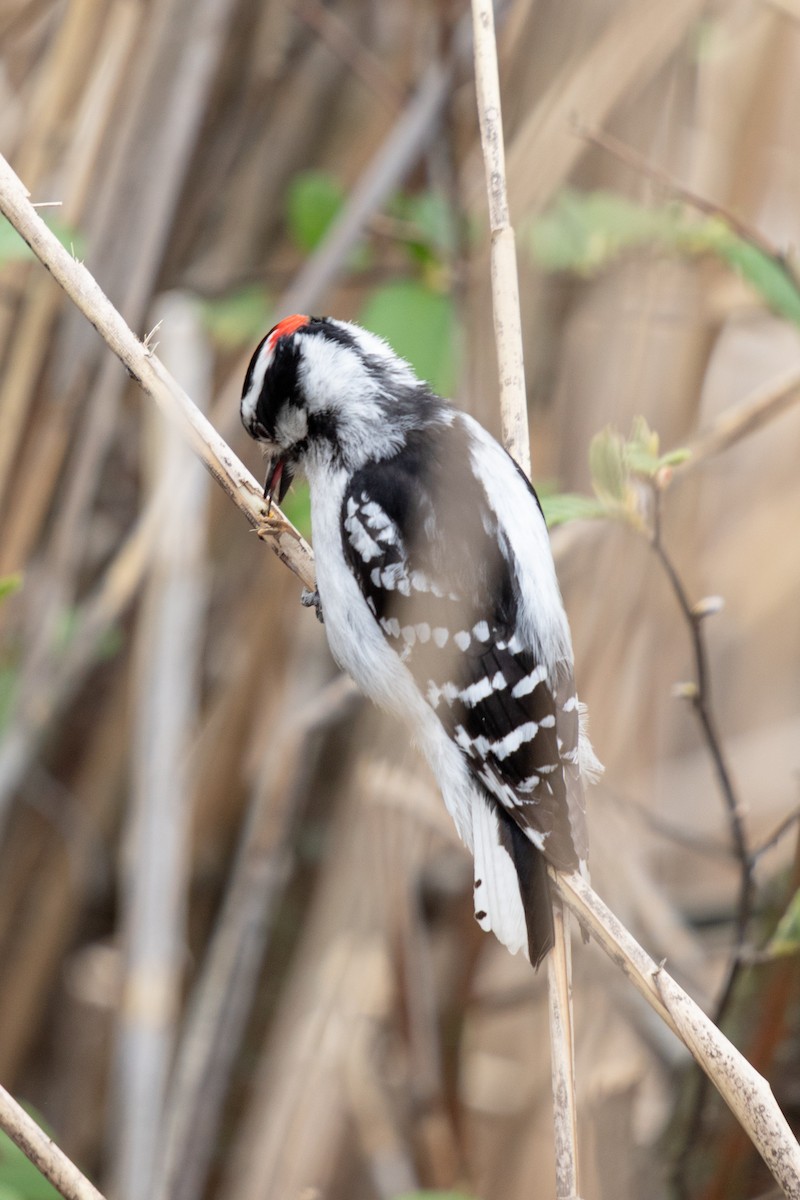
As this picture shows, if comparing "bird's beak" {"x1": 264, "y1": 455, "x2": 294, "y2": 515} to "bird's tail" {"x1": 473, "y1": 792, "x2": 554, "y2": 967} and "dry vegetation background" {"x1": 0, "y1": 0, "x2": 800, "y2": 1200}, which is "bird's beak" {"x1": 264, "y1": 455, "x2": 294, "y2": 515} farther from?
"bird's tail" {"x1": 473, "y1": 792, "x2": 554, "y2": 967}

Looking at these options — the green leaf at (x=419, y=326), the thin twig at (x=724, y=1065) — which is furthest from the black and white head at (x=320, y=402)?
the thin twig at (x=724, y=1065)

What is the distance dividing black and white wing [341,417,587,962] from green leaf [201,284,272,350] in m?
0.85

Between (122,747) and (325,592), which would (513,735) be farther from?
(122,747)

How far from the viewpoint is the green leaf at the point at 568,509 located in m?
1.60

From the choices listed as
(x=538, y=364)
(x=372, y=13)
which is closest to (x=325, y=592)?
(x=538, y=364)

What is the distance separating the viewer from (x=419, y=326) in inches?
94.0

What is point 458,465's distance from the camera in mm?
2002

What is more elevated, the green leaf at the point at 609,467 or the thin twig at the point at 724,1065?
the green leaf at the point at 609,467

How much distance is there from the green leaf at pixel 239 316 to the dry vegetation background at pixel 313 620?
0.02 meters

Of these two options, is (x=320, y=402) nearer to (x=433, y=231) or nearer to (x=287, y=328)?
(x=287, y=328)

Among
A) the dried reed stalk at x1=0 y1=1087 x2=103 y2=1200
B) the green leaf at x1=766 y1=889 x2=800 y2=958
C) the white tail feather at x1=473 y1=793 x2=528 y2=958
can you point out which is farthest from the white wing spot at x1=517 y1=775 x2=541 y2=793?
the dried reed stalk at x1=0 y1=1087 x2=103 y2=1200

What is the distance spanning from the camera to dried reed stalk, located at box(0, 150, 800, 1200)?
1.41 m

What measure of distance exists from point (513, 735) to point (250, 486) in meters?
0.53

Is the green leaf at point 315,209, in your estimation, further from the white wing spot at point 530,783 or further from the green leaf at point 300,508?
the white wing spot at point 530,783
